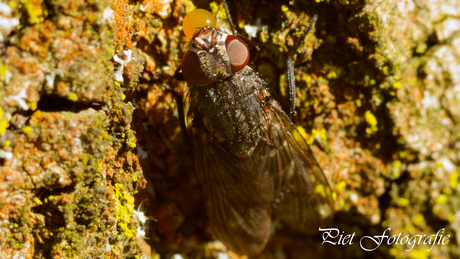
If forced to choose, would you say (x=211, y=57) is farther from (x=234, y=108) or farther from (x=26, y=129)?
(x=26, y=129)

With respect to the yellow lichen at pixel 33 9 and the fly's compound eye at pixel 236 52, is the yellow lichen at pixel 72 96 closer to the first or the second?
the yellow lichen at pixel 33 9


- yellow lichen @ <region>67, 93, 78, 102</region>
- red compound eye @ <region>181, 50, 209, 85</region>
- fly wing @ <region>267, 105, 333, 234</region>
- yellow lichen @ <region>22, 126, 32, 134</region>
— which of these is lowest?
fly wing @ <region>267, 105, 333, 234</region>

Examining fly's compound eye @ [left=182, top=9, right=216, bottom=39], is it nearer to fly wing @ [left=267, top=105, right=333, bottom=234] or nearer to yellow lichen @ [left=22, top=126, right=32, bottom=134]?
fly wing @ [left=267, top=105, right=333, bottom=234]

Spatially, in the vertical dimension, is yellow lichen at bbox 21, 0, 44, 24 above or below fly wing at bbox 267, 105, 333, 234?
above

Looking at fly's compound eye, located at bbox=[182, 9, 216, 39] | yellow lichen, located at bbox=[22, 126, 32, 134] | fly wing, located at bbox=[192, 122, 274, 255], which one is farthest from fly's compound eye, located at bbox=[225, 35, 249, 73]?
yellow lichen, located at bbox=[22, 126, 32, 134]

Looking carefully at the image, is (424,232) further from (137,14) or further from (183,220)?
(137,14)

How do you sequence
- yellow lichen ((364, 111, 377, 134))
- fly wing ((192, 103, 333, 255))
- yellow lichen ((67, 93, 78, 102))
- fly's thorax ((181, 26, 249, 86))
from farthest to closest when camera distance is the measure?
yellow lichen ((364, 111, 377, 134))
fly wing ((192, 103, 333, 255))
fly's thorax ((181, 26, 249, 86))
yellow lichen ((67, 93, 78, 102))

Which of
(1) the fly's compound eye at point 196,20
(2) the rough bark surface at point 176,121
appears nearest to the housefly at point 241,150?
(1) the fly's compound eye at point 196,20
